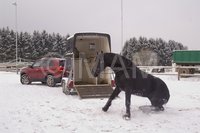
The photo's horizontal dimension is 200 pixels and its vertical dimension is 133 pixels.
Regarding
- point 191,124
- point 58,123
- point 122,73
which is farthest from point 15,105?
point 191,124

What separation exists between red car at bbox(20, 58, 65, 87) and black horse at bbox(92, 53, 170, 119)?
27.9 ft

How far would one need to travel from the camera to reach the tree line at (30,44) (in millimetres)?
67062

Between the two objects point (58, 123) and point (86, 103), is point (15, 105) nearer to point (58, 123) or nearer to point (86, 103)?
point (86, 103)

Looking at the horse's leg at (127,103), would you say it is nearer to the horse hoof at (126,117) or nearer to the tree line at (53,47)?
the horse hoof at (126,117)

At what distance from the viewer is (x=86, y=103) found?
1167cm

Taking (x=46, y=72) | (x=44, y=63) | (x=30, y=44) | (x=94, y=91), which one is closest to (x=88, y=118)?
(x=94, y=91)

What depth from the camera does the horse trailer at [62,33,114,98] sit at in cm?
1388

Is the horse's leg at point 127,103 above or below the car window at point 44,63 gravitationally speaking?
below

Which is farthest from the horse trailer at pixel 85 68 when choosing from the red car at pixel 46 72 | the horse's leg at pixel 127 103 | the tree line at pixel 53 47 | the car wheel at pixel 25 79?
the tree line at pixel 53 47

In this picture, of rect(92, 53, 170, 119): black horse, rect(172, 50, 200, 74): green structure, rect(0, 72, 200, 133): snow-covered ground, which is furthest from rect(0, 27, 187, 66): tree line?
rect(92, 53, 170, 119): black horse

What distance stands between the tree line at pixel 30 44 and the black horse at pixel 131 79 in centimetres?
5509

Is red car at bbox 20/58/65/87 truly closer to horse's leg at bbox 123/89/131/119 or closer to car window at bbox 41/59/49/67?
car window at bbox 41/59/49/67

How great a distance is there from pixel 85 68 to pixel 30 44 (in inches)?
2270

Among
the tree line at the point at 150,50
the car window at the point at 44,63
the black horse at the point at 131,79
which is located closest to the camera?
the black horse at the point at 131,79
